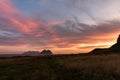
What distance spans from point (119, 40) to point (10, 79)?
139 meters

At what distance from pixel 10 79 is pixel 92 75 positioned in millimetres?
7014

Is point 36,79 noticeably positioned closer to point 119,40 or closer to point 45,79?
point 45,79

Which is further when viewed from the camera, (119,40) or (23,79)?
(119,40)

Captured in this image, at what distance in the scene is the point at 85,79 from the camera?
496 inches

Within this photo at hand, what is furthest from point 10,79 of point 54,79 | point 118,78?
point 118,78

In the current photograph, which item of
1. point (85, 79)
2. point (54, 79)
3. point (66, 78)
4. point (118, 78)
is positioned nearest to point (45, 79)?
point (54, 79)

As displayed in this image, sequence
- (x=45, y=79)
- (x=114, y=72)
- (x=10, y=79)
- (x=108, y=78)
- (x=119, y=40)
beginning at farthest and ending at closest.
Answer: (x=119, y=40)
(x=10, y=79)
(x=114, y=72)
(x=45, y=79)
(x=108, y=78)

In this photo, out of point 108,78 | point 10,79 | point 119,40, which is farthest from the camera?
point 119,40

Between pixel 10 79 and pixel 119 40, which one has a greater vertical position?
pixel 119 40

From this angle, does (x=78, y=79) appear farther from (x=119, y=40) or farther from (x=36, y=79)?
(x=119, y=40)

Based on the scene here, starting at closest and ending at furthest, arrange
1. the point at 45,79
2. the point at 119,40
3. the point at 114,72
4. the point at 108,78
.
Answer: the point at 108,78
the point at 45,79
the point at 114,72
the point at 119,40

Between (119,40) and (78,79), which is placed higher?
(119,40)

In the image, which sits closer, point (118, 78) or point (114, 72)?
point (118, 78)

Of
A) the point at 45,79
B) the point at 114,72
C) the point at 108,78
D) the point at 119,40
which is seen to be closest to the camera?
the point at 108,78
